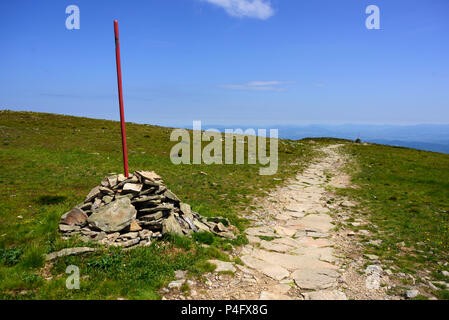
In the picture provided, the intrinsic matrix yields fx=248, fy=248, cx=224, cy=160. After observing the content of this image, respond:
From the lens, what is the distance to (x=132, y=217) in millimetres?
9211

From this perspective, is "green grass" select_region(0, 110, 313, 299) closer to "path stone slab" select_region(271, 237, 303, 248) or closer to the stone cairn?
the stone cairn

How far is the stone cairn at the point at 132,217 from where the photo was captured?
8586 millimetres

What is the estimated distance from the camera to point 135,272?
6.84 metres

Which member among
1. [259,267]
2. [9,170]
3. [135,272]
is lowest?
[259,267]

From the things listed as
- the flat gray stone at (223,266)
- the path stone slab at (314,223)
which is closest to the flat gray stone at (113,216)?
the flat gray stone at (223,266)

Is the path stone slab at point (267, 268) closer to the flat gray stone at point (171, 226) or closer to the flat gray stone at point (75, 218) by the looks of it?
the flat gray stone at point (171, 226)

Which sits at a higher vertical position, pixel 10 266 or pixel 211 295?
pixel 10 266

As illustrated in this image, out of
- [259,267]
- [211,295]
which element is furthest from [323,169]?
[211,295]

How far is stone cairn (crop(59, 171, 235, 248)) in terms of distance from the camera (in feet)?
28.2

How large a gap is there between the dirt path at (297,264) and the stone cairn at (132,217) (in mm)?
1964

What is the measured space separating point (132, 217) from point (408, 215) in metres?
14.4
